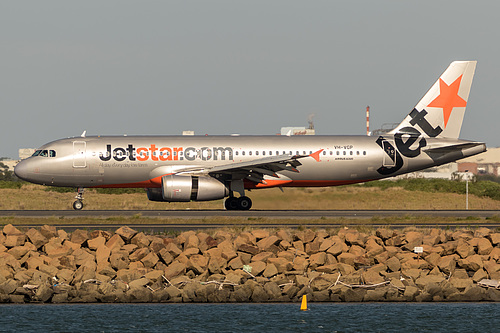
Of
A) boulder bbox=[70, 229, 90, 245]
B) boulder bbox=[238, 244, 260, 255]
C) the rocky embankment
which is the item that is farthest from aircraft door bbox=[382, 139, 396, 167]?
boulder bbox=[70, 229, 90, 245]

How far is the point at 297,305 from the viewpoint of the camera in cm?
2088

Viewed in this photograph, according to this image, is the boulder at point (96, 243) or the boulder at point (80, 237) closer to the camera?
the boulder at point (96, 243)

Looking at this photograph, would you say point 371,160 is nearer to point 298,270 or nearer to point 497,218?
point 497,218

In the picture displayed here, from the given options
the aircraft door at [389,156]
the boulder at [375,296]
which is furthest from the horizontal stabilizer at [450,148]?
the boulder at [375,296]

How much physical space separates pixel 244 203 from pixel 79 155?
376 inches

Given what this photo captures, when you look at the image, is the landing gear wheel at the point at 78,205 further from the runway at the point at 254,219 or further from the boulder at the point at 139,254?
the boulder at the point at 139,254

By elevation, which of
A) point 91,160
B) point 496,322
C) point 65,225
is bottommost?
point 496,322

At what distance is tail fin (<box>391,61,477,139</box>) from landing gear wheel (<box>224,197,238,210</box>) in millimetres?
11233

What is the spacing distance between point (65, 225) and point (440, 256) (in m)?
16.8

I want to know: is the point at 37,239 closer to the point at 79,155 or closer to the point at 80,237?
the point at 80,237

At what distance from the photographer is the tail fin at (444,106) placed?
1844 inches

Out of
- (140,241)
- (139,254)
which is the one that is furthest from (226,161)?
(139,254)

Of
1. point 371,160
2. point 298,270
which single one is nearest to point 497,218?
point 371,160

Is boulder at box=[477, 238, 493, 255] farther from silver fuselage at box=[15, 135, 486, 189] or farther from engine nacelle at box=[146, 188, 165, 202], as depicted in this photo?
engine nacelle at box=[146, 188, 165, 202]
